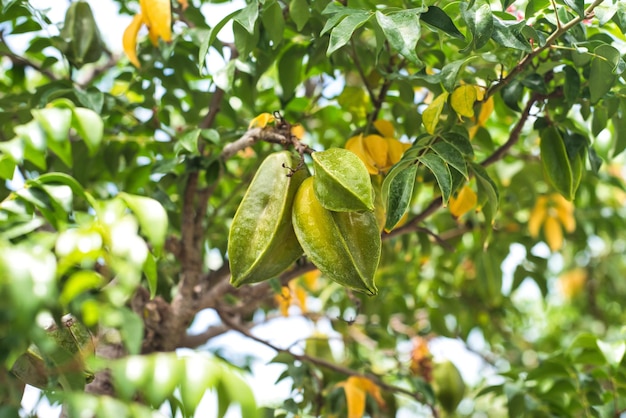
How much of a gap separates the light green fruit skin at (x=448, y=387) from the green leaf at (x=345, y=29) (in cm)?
110

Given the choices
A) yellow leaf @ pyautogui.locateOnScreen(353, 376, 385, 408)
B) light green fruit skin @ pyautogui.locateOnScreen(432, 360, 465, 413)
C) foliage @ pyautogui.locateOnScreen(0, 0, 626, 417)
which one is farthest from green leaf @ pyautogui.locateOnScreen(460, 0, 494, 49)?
light green fruit skin @ pyautogui.locateOnScreen(432, 360, 465, 413)

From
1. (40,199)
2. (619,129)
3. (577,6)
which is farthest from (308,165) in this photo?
(40,199)

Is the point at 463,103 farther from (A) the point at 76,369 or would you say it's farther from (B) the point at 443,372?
(B) the point at 443,372

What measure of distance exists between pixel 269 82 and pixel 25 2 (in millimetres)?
647

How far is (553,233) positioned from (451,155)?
1.10m

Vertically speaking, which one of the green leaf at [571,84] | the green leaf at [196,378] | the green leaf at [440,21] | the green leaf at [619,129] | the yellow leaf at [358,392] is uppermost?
the green leaf at [440,21]

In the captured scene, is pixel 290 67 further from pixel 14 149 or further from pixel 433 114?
pixel 14 149

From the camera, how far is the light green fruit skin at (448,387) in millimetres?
1820

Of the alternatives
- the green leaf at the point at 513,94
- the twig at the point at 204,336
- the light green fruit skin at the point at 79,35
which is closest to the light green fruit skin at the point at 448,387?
the twig at the point at 204,336

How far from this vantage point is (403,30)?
39.0 inches

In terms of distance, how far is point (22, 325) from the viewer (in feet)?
1.96

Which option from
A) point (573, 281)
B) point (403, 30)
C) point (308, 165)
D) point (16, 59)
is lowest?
point (573, 281)

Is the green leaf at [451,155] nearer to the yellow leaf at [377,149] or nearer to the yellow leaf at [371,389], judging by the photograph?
the yellow leaf at [377,149]

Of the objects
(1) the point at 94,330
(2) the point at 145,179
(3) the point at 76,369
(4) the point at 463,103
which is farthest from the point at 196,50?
(3) the point at 76,369
